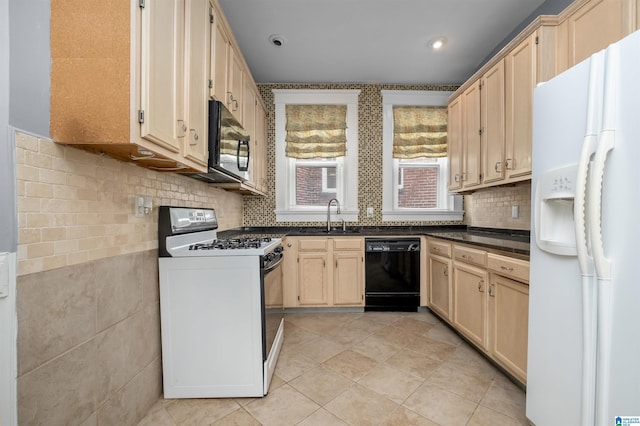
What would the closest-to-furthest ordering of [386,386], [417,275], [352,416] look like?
1. [352,416]
2. [386,386]
3. [417,275]

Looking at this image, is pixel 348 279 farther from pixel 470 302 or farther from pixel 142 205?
pixel 142 205

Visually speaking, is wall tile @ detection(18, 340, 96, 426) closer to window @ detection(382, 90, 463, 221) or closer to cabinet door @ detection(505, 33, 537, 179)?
cabinet door @ detection(505, 33, 537, 179)

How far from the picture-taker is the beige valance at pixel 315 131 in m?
3.34

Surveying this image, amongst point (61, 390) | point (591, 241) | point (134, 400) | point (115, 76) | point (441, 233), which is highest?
point (115, 76)

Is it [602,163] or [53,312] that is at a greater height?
[602,163]

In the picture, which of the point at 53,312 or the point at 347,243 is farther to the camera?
the point at 347,243

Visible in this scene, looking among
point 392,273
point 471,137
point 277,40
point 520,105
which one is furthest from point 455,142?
point 277,40

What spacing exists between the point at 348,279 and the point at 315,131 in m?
1.92

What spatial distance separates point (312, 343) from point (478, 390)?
1225 mm

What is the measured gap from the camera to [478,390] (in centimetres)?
162

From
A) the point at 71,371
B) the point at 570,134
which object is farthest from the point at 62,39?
the point at 570,134

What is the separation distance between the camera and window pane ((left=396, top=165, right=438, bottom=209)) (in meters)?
3.45

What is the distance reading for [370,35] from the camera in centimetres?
247

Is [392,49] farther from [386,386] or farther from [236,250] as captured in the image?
[386,386]
